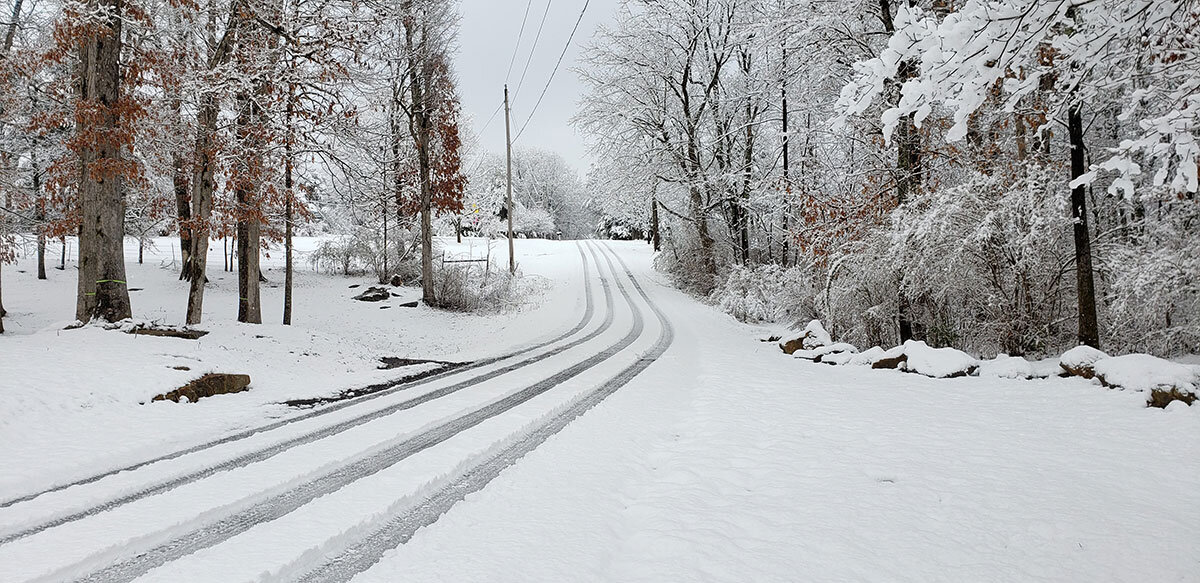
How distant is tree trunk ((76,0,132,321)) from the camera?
8.99 meters

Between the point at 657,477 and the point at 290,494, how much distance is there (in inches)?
97.6

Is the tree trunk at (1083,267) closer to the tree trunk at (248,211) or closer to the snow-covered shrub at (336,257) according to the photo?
the tree trunk at (248,211)

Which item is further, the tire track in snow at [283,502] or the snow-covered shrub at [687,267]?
the snow-covered shrub at [687,267]

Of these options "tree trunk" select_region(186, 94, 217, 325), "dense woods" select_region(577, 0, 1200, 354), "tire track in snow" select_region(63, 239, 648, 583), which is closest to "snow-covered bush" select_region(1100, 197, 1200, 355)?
"dense woods" select_region(577, 0, 1200, 354)

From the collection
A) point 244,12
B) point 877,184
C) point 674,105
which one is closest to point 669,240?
point 674,105

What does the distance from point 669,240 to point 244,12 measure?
22.7 m

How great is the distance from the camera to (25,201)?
15.8 m

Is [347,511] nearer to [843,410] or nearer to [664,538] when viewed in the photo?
[664,538]

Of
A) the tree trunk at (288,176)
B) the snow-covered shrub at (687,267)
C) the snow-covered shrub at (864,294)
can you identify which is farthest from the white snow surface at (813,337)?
the snow-covered shrub at (687,267)

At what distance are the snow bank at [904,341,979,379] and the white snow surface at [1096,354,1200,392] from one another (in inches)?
56.0

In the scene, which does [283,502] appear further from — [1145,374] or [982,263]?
[982,263]

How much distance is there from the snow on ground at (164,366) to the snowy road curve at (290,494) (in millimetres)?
708

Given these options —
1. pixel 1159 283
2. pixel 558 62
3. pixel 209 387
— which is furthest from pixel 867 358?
pixel 558 62

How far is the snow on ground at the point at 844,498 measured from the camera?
2822 millimetres
